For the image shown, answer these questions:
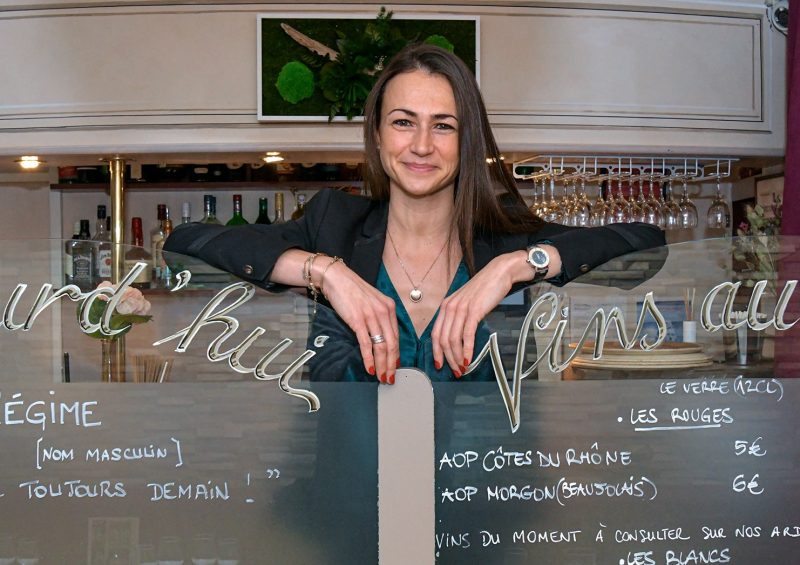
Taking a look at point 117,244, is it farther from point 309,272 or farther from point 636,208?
point 636,208

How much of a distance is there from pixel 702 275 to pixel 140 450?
0.67 metres

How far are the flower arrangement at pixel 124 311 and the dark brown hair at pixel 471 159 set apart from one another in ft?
1.53

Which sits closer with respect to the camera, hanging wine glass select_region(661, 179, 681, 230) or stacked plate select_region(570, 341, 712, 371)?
stacked plate select_region(570, 341, 712, 371)

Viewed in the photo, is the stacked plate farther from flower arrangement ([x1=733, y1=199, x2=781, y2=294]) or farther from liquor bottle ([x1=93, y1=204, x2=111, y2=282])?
liquor bottle ([x1=93, y1=204, x2=111, y2=282])

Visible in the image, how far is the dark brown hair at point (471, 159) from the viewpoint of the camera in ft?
3.92

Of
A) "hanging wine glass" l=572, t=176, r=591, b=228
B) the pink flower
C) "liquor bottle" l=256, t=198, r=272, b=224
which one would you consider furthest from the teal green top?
"liquor bottle" l=256, t=198, r=272, b=224

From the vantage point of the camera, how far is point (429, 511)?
3.19 ft

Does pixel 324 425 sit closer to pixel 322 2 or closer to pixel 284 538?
pixel 284 538

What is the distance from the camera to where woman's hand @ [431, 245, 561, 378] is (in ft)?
3.20

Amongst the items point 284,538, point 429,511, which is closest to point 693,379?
point 429,511

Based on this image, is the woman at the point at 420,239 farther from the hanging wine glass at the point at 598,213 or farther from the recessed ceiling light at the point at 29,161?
the recessed ceiling light at the point at 29,161

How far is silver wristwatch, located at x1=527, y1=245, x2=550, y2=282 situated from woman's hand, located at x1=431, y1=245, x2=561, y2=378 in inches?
1.9

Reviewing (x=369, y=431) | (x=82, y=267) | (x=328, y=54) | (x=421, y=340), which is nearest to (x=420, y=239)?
(x=421, y=340)

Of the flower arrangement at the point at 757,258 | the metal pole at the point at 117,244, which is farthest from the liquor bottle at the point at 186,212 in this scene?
the flower arrangement at the point at 757,258
